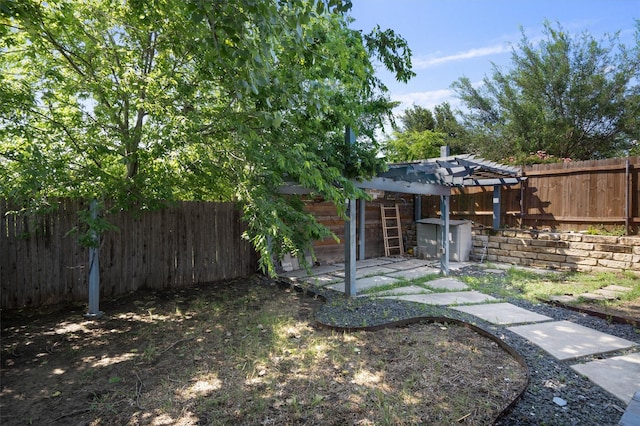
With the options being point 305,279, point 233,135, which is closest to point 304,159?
point 233,135

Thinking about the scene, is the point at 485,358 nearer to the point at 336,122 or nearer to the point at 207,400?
the point at 207,400

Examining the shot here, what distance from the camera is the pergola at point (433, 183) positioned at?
196 inches

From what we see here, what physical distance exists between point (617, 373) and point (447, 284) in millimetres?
3146

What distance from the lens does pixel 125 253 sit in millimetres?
5027

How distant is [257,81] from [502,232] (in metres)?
8.01

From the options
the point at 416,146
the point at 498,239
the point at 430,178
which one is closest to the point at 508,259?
the point at 498,239

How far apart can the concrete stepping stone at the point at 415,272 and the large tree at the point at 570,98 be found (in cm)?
899

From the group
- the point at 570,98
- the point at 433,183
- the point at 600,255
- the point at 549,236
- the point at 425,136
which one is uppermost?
the point at 570,98

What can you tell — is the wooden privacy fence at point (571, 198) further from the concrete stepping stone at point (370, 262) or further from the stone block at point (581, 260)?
the concrete stepping stone at point (370, 262)

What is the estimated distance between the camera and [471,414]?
2.12 meters

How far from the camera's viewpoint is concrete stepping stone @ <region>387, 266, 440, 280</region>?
21.3 feet

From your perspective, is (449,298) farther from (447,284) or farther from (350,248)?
(350,248)

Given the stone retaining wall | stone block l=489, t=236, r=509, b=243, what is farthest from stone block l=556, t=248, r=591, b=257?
stone block l=489, t=236, r=509, b=243

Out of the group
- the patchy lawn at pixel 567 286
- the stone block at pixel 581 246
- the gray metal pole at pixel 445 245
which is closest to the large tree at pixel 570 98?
the stone block at pixel 581 246
